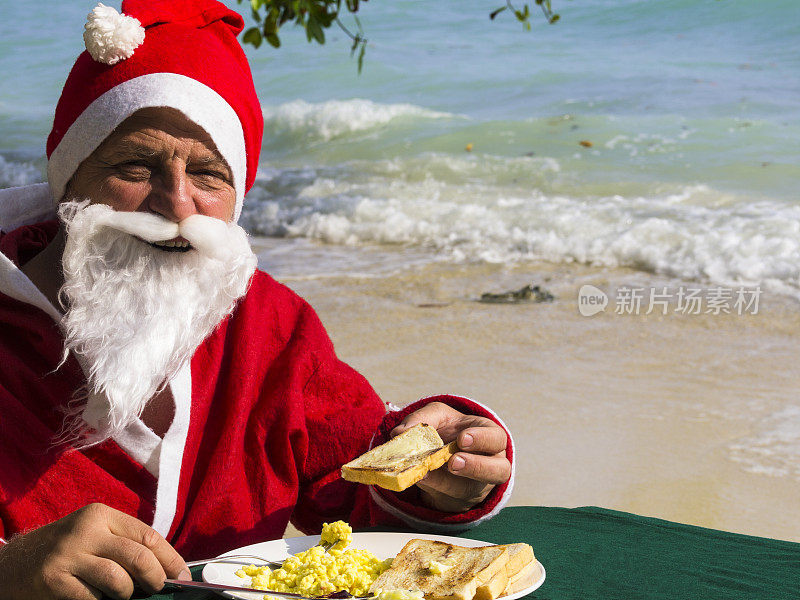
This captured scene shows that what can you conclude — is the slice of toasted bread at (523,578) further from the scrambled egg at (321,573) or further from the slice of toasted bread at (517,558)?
the scrambled egg at (321,573)

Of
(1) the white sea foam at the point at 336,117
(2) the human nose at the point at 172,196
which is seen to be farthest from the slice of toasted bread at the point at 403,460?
(1) the white sea foam at the point at 336,117

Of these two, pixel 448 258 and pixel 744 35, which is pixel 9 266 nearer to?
pixel 448 258

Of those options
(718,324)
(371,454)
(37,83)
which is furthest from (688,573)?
(37,83)

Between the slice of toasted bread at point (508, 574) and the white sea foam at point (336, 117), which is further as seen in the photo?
the white sea foam at point (336, 117)

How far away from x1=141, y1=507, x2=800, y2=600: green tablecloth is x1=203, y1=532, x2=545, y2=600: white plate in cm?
4

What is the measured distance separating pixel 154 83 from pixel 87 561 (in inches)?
37.4

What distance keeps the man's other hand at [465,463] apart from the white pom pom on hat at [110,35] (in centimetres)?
95

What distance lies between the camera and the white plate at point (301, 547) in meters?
1.61

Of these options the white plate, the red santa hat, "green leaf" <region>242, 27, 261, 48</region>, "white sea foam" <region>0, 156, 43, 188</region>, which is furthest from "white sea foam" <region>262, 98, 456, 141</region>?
the white plate

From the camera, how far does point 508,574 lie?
61.2 inches

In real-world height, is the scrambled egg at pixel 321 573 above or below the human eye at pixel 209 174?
below

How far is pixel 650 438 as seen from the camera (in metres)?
4.42

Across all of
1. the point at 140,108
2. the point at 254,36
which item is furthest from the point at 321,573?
the point at 254,36

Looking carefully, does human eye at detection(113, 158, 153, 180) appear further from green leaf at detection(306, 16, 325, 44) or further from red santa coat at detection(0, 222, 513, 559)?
green leaf at detection(306, 16, 325, 44)
